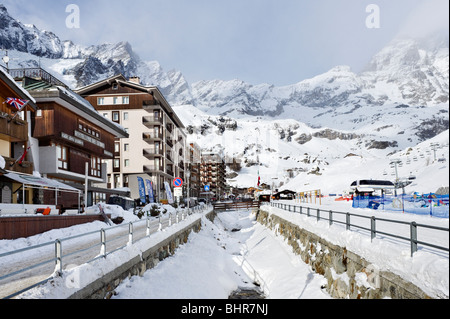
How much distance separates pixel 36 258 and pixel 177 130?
222 feet

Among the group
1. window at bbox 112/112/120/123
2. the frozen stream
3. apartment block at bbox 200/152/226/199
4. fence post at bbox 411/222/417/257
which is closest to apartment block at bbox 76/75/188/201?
window at bbox 112/112/120/123

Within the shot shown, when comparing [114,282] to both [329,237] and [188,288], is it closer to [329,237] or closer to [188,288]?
[188,288]

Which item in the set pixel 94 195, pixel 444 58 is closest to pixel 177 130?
pixel 94 195

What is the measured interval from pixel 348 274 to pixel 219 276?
7.16 meters

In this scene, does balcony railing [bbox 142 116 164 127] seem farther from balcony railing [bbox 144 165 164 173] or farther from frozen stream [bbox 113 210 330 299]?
frozen stream [bbox 113 210 330 299]

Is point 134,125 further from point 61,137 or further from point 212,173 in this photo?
point 212,173

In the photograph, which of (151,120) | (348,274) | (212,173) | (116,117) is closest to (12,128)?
(348,274)

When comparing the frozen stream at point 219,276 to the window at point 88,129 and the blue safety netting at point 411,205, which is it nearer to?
the blue safety netting at point 411,205

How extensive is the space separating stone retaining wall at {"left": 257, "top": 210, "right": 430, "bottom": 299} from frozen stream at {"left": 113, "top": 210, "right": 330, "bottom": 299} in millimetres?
614

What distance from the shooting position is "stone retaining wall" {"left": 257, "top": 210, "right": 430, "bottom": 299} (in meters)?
7.38
